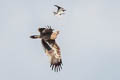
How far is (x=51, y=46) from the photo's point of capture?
35.5 metres

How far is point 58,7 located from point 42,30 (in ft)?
41.7

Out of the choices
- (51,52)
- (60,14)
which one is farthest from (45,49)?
(60,14)

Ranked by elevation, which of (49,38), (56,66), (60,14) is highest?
(60,14)

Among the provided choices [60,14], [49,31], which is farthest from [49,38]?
Answer: [60,14]

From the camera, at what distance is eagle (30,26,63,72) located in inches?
1388

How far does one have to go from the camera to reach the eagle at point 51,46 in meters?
35.2

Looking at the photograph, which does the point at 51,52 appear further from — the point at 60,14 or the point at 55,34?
the point at 60,14

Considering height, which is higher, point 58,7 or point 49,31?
point 58,7

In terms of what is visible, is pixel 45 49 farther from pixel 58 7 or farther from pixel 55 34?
pixel 58 7

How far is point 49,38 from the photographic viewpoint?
117 ft

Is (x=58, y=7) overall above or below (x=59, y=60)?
above

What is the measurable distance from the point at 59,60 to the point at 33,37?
293 cm

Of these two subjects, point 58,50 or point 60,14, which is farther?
point 60,14

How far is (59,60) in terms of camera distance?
3591 centimetres
